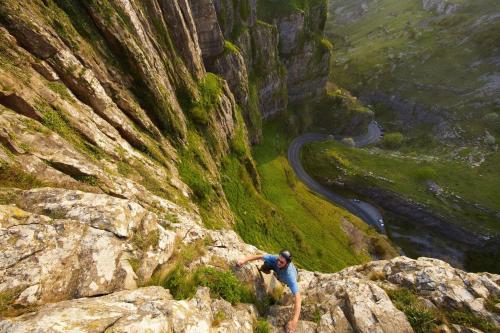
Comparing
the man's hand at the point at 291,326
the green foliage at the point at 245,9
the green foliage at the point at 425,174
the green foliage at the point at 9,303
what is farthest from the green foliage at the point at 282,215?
the green foliage at the point at 425,174

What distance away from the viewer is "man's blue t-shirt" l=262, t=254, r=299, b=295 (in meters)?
17.1

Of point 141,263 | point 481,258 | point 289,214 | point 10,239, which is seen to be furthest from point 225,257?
point 481,258

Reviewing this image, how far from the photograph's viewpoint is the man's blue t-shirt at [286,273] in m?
17.1

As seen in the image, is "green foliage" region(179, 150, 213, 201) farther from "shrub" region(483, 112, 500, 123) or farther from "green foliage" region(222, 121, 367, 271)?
"shrub" region(483, 112, 500, 123)

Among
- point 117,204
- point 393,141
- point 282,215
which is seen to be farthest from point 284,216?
point 393,141

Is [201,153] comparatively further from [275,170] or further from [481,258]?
[481,258]

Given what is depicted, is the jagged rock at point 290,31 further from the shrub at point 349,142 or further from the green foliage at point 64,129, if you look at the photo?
the green foliage at point 64,129

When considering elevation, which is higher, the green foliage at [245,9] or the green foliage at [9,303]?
the green foliage at [245,9]

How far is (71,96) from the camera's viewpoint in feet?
86.1

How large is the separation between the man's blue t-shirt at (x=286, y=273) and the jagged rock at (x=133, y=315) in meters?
3.52

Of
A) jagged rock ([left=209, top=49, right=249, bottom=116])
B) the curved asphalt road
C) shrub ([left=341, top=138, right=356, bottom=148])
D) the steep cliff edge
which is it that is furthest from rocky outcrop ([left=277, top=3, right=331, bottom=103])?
the steep cliff edge

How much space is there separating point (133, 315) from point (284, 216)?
6346 centimetres

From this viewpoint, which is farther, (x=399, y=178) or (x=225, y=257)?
(x=399, y=178)

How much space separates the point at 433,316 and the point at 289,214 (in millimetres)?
61240
